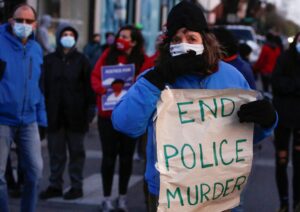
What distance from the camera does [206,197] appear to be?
3.43 metres

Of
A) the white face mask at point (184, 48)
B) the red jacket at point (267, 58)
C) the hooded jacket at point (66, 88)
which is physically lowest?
the red jacket at point (267, 58)

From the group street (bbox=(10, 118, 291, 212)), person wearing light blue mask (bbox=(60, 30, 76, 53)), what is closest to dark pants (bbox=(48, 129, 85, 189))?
street (bbox=(10, 118, 291, 212))

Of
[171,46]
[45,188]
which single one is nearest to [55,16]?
[45,188]

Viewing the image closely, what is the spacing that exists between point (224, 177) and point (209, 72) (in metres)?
0.50

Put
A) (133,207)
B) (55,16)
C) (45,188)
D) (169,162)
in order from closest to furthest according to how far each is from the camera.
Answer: (169,162) → (133,207) → (45,188) → (55,16)

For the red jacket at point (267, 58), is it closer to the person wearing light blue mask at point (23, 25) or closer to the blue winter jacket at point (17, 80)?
the person wearing light blue mask at point (23, 25)

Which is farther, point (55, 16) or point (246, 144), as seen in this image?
point (55, 16)

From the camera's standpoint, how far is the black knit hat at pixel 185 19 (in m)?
3.49

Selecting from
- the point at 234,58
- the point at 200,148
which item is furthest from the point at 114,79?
the point at 200,148

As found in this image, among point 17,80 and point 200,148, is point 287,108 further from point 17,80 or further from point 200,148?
point 200,148

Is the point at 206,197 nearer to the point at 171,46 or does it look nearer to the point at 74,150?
the point at 171,46

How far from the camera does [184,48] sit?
3.44 m

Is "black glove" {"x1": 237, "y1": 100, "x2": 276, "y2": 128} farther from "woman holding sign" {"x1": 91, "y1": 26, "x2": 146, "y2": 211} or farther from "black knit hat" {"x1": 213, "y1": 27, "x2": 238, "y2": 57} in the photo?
"woman holding sign" {"x1": 91, "y1": 26, "x2": 146, "y2": 211}

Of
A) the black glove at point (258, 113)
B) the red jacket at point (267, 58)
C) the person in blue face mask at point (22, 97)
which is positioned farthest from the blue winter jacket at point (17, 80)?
the red jacket at point (267, 58)
